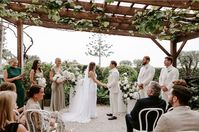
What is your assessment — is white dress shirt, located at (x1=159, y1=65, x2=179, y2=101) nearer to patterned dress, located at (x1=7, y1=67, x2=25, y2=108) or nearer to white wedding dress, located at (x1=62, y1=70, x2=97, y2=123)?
white wedding dress, located at (x1=62, y1=70, x2=97, y2=123)

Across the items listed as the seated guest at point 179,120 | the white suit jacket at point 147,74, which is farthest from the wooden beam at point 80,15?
the seated guest at point 179,120

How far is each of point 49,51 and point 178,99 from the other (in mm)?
11014

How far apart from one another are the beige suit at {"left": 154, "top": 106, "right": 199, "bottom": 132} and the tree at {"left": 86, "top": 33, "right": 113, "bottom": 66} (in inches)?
444

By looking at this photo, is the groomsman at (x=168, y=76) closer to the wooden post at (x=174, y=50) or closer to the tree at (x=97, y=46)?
the wooden post at (x=174, y=50)

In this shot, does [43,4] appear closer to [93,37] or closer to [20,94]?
[20,94]

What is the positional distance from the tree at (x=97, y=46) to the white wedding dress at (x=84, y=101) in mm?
5750

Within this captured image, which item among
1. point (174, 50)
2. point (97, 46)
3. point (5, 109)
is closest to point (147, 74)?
point (174, 50)

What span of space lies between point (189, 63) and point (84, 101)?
199 inches

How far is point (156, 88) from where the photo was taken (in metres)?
4.41

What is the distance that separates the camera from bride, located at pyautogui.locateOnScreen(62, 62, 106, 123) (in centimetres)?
802

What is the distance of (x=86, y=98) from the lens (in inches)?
321

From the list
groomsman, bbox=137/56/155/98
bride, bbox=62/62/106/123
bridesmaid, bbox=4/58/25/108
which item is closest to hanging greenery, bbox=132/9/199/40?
groomsman, bbox=137/56/155/98

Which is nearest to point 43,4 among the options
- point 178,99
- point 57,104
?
point 57,104

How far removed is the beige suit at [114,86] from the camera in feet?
26.1
